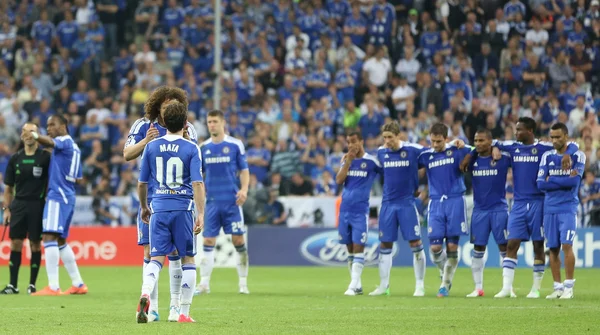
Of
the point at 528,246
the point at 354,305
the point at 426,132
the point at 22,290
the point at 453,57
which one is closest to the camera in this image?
the point at 354,305

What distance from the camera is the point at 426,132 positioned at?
25609 millimetres

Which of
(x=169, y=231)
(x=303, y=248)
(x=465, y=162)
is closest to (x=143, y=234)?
(x=169, y=231)

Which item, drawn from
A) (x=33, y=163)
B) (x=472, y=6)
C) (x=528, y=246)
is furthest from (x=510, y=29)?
(x=33, y=163)

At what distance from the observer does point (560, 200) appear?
14.7 m

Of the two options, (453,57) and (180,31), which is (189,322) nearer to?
(453,57)

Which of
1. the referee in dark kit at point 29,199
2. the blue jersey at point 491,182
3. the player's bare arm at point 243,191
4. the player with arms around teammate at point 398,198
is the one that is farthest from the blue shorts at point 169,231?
the referee in dark kit at point 29,199

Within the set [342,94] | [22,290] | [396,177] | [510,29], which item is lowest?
[22,290]

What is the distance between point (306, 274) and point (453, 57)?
9.49 meters

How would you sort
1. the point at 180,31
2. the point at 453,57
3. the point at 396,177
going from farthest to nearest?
the point at 180,31 → the point at 453,57 → the point at 396,177

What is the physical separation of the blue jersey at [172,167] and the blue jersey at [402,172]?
5.69 metres

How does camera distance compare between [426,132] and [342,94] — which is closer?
[426,132]

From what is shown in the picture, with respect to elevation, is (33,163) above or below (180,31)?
below

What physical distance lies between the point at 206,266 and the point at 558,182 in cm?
551

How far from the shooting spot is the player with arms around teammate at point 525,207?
592 inches
